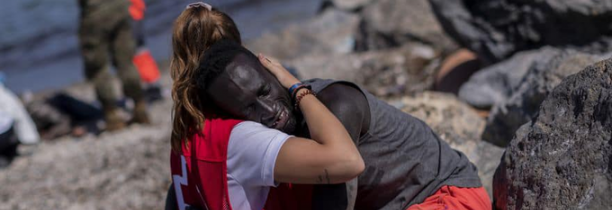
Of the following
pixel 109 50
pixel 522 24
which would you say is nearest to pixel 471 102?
pixel 522 24

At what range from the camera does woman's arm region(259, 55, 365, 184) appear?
89.7 inches

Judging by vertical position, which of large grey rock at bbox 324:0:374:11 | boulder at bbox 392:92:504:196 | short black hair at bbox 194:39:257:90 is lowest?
large grey rock at bbox 324:0:374:11

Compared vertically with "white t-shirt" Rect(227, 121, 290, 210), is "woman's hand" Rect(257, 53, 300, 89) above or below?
above

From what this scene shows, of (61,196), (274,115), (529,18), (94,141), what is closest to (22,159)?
(94,141)

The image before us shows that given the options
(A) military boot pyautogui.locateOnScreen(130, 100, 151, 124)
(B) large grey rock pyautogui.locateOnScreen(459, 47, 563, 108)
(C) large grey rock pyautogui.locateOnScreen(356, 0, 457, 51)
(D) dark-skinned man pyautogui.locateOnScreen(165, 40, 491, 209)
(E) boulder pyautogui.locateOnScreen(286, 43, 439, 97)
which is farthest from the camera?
(C) large grey rock pyautogui.locateOnScreen(356, 0, 457, 51)

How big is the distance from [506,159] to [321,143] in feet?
3.11

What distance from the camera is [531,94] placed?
159 inches

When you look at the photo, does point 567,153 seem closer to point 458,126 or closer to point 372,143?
point 372,143

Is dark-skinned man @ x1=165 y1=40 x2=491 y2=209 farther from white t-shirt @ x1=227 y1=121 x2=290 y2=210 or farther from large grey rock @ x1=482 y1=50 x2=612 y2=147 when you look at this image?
large grey rock @ x1=482 y1=50 x2=612 y2=147

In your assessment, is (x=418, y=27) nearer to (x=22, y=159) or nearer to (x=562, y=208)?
(x=22, y=159)

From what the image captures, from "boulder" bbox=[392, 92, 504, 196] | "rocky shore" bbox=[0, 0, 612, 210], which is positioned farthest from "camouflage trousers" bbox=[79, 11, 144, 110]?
"boulder" bbox=[392, 92, 504, 196]

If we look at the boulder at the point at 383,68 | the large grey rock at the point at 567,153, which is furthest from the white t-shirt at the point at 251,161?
the boulder at the point at 383,68

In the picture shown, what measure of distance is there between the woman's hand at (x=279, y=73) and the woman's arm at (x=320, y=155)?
19 centimetres

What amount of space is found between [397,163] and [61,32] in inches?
598
